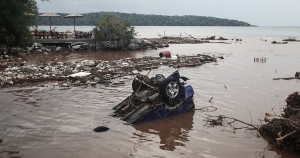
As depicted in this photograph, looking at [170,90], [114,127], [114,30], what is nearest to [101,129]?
[114,127]

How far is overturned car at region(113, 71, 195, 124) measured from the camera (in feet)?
29.6

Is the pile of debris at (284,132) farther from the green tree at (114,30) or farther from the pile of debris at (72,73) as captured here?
the green tree at (114,30)

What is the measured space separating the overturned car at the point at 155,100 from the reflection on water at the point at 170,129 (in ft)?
0.84

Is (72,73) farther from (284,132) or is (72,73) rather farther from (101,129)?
(284,132)

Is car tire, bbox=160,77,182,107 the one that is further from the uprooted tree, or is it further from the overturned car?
the uprooted tree

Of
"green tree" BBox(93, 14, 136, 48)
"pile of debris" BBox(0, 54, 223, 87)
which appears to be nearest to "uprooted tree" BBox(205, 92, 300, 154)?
"pile of debris" BBox(0, 54, 223, 87)

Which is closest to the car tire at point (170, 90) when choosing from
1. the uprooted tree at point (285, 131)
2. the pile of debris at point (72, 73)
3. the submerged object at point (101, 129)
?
the submerged object at point (101, 129)

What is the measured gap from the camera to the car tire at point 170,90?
29.8ft

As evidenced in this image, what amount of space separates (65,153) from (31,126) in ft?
7.81

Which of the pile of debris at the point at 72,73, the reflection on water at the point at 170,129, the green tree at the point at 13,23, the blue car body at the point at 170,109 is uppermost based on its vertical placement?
the green tree at the point at 13,23

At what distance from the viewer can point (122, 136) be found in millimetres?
7805

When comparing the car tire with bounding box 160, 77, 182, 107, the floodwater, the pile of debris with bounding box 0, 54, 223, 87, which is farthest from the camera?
the pile of debris with bounding box 0, 54, 223, 87

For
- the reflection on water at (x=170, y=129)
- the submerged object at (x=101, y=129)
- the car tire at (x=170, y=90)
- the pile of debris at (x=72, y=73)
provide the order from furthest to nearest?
the pile of debris at (x=72, y=73), the car tire at (x=170, y=90), the submerged object at (x=101, y=129), the reflection on water at (x=170, y=129)

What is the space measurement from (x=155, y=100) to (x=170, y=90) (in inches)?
23.7
